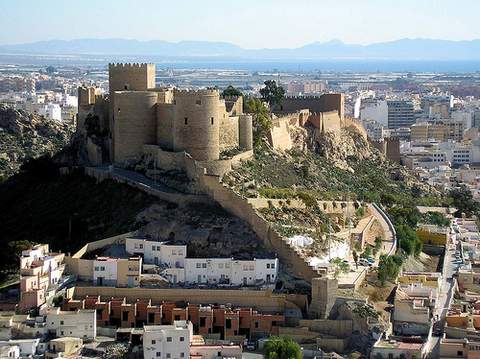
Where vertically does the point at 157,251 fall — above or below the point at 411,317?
above

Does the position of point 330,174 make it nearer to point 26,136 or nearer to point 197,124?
point 197,124

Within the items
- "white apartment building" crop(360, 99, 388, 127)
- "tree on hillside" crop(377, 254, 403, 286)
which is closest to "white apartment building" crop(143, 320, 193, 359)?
"tree on hillside" crop(377, 254, 403, 286)

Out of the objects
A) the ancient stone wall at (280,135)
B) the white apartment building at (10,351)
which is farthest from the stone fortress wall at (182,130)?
the white apartment building at (10,351)

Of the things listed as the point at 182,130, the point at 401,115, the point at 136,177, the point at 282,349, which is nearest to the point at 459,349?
the point at 282,349

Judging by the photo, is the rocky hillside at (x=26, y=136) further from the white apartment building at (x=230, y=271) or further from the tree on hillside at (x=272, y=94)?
the white apartment building at (x=230, y=271)

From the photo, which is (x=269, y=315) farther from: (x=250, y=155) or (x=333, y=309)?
(x=250, y=155)

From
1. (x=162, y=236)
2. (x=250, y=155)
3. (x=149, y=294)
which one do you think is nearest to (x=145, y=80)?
(x=250, y=155)
